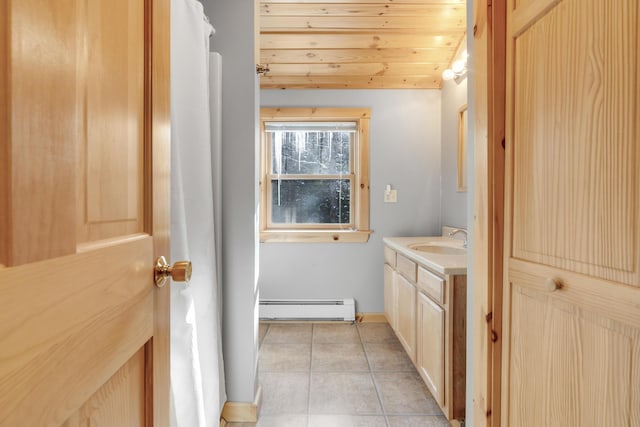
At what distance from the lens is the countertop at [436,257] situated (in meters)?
1.66

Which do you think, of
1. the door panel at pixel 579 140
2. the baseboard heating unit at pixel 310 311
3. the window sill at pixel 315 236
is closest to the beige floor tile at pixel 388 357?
the baseboard heating unit at pixel 310 311

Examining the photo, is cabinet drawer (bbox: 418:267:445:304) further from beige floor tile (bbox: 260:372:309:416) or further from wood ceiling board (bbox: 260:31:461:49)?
wood ceiling board (bbox: 260:31:461:49)

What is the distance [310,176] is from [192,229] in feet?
6.52

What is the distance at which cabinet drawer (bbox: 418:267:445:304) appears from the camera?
5.71 ft

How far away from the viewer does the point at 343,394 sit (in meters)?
2.00

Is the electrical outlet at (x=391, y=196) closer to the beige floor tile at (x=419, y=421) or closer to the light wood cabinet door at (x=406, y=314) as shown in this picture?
the light wood cabinet door at (x=406, y=314)

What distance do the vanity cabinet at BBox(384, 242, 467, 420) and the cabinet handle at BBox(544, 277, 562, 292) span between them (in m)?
0.89

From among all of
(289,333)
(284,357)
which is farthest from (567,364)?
(289,333)

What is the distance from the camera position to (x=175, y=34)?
1207 millimetres

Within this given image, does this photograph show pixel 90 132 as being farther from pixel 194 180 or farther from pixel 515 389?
pixel 515 389

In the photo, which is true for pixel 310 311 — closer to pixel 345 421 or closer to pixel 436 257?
pixel 345 421

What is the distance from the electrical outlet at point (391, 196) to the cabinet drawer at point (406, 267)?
738 mm

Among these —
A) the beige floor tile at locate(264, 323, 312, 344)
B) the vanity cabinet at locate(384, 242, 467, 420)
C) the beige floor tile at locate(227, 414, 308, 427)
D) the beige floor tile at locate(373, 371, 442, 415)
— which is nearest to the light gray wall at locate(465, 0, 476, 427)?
the vanity cabinet at locate(384, 242, 467, 420)

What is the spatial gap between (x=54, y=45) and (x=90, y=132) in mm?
127
